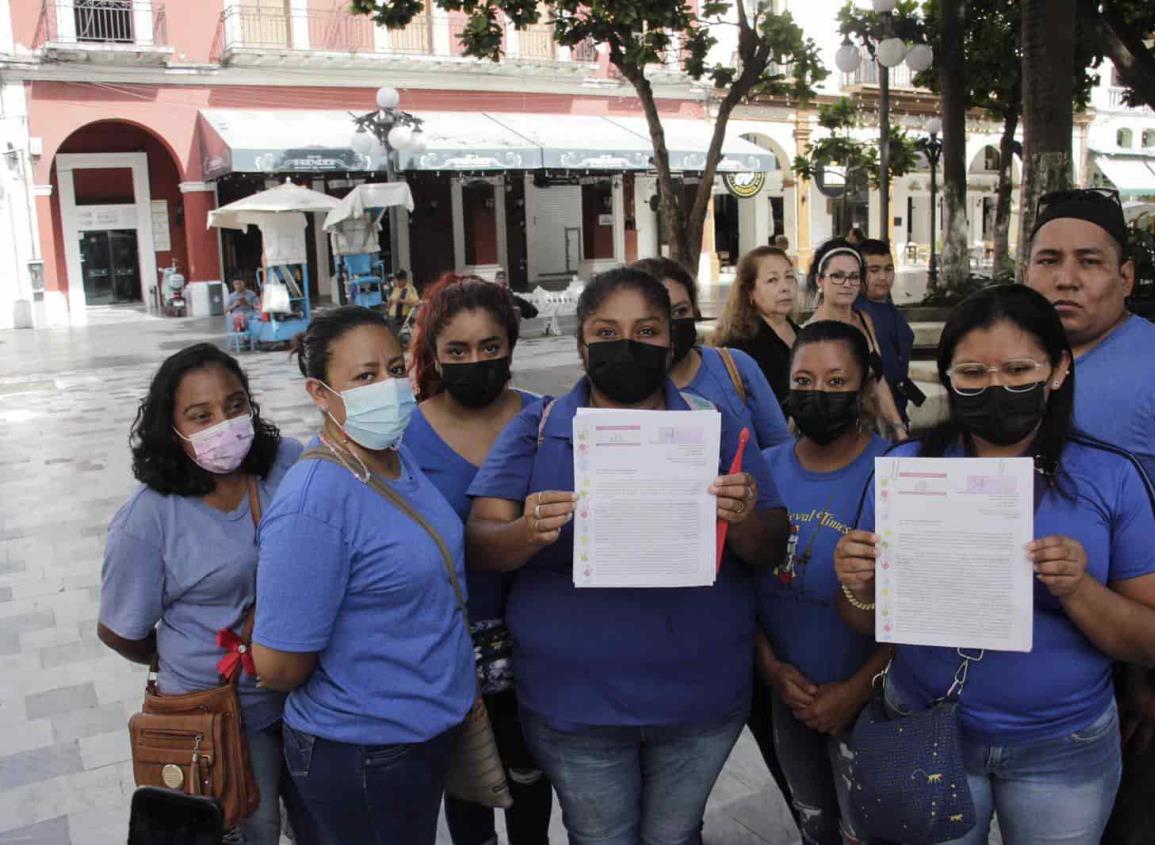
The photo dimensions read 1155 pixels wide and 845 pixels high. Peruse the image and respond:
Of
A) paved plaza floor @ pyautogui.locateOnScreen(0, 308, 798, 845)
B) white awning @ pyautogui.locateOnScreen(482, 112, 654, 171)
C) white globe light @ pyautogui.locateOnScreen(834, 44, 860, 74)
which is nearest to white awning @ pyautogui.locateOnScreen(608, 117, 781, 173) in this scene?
white awning @ pyautogui.locateOnScreen(482, 112, 654, 171)

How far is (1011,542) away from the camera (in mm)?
2084

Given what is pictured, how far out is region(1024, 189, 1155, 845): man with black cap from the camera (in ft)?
8.24

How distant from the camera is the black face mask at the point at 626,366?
245 centimetres

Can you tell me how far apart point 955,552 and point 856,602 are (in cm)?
29

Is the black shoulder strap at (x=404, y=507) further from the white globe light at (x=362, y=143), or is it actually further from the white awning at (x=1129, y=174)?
the white awning at (x=1129, y=174)

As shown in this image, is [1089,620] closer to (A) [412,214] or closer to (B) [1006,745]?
(B) [1006,745]

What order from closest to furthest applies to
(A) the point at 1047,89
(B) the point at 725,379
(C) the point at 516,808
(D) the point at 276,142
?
(C) the point at 516,808 < (B) the point at 725,379 < (A) the point at 1047,89 < (D) the point at 276,142

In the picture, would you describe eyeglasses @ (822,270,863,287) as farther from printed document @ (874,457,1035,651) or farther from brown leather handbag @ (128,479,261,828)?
brown leather handbag @ (128,479,261,828)

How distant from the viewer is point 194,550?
8.60ft

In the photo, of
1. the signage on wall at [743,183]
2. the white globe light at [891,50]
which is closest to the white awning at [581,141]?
the signage on wall at [743,183]

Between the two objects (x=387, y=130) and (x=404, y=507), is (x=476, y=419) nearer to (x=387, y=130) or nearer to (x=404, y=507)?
(x=404, y=507)

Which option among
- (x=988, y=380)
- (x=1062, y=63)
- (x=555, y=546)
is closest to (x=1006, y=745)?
(x=988, y=380)

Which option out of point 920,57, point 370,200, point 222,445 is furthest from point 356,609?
point 370,200

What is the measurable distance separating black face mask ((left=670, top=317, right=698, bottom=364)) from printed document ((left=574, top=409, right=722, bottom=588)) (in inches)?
43.9
